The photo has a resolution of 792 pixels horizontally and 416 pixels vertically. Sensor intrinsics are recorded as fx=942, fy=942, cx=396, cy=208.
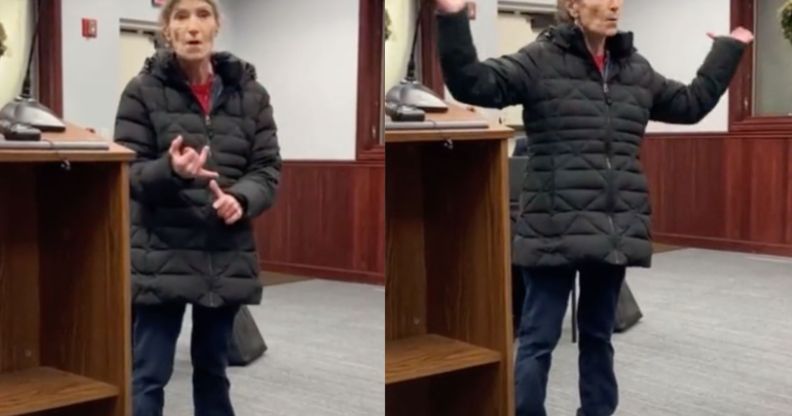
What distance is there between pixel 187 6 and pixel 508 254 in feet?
2.03

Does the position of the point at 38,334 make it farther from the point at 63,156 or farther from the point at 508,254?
the point at 508,254

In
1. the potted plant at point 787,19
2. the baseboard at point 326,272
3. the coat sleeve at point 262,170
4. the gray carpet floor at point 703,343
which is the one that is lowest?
the gray carpet floor at point 703,343

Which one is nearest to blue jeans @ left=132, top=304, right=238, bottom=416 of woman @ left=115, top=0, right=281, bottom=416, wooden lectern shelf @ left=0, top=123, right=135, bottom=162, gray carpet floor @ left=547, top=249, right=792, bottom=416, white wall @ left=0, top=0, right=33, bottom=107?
woman @ left=115, top=0, right=281, bottom=416

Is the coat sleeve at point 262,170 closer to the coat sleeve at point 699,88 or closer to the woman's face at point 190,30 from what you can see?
the woman's face at point 190,30

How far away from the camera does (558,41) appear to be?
156 centimetres

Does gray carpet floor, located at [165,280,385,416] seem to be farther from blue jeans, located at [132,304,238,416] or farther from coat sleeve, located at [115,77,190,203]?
coat sleeve, located at [115,77,190,203]

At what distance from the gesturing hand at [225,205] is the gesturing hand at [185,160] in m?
0.04

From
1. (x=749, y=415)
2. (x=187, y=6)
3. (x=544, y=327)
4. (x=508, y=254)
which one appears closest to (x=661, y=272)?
(x=749, y=415)

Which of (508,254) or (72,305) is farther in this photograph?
(508,254)

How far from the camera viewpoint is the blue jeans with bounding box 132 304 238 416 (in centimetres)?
139

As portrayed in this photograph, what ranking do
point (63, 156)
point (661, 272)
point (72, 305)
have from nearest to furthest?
point (63, 156), point (72, 305), point (661, 272)

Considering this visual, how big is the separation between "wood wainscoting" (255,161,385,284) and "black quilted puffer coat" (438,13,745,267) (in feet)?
0.82

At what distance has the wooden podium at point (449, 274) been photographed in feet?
4.73

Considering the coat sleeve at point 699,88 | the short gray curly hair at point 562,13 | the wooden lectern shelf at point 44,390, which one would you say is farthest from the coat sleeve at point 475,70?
the wooden lectern shelf at point 44,390
